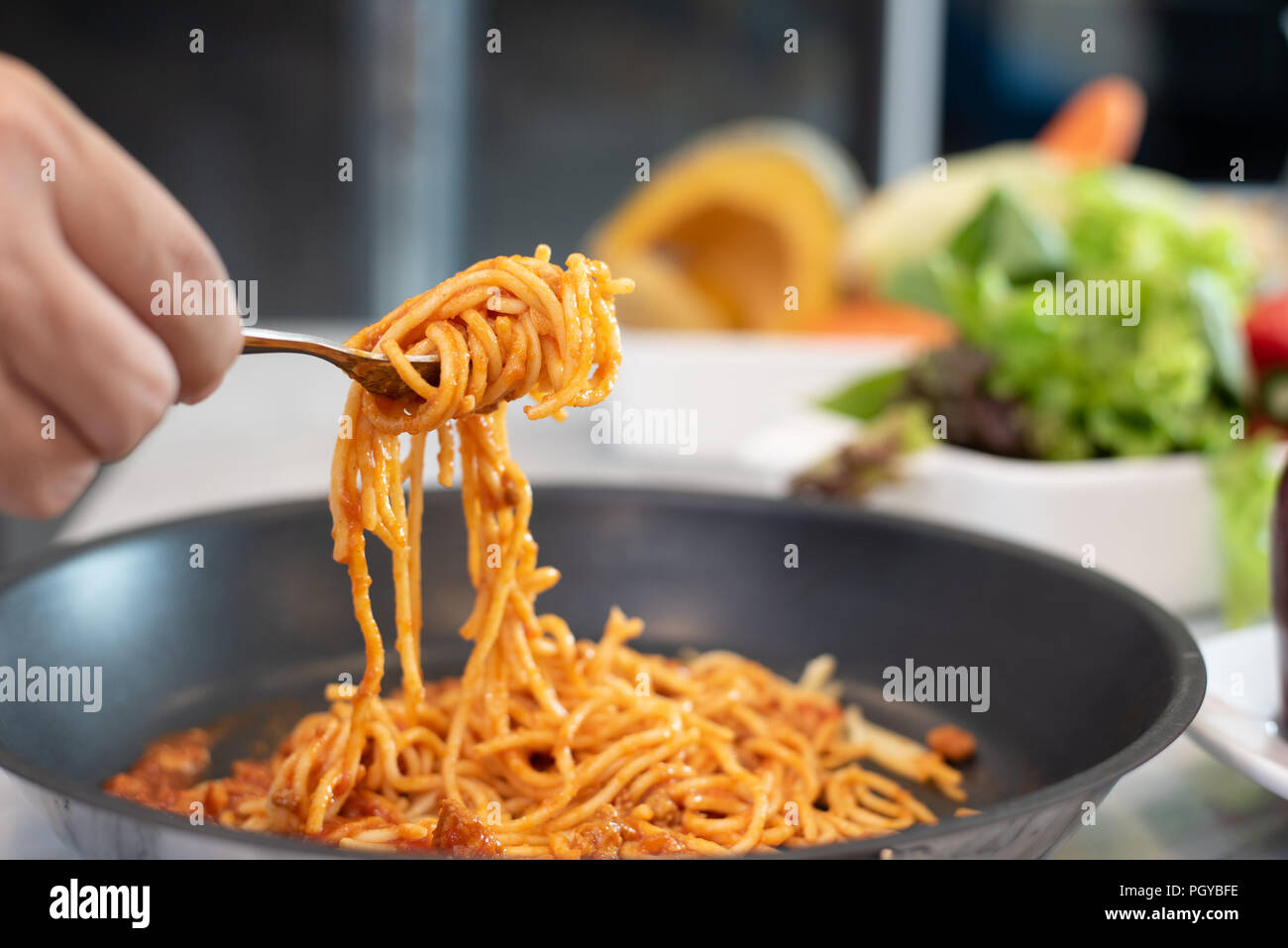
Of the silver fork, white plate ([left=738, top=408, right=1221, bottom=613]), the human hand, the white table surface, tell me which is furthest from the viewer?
the white table surface

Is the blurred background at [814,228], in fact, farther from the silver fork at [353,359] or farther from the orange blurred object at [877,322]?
the silver fork at [353,359]

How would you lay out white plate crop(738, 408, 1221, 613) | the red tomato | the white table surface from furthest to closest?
the white table surface
the red tomato
white plate crop(738, 408, 1221, 613)

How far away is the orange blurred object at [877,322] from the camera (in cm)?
249

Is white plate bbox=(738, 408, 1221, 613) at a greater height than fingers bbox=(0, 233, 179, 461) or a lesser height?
lesser

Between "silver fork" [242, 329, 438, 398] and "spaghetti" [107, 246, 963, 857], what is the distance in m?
0.01

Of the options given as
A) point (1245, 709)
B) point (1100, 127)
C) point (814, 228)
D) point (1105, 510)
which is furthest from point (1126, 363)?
point (1100, 127)

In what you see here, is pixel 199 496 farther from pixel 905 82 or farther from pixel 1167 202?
pixel 905 82

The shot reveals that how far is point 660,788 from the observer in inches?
39.2

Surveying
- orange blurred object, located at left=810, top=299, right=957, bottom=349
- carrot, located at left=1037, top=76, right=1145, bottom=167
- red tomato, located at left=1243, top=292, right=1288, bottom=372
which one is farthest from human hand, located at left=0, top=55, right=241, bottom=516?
carrot, located at left=1037, top=76, right=1145, bottom=167

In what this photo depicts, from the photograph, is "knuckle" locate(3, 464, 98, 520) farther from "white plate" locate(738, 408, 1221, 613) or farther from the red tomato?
the red tomato

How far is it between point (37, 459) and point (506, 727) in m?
0.48

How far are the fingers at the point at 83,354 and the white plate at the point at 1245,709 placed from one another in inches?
28.7

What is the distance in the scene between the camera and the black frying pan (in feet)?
3.20

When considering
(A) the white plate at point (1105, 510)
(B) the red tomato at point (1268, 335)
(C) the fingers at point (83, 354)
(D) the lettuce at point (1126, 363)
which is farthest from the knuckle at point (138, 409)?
(B) the red tomato at point (1268, 335)
